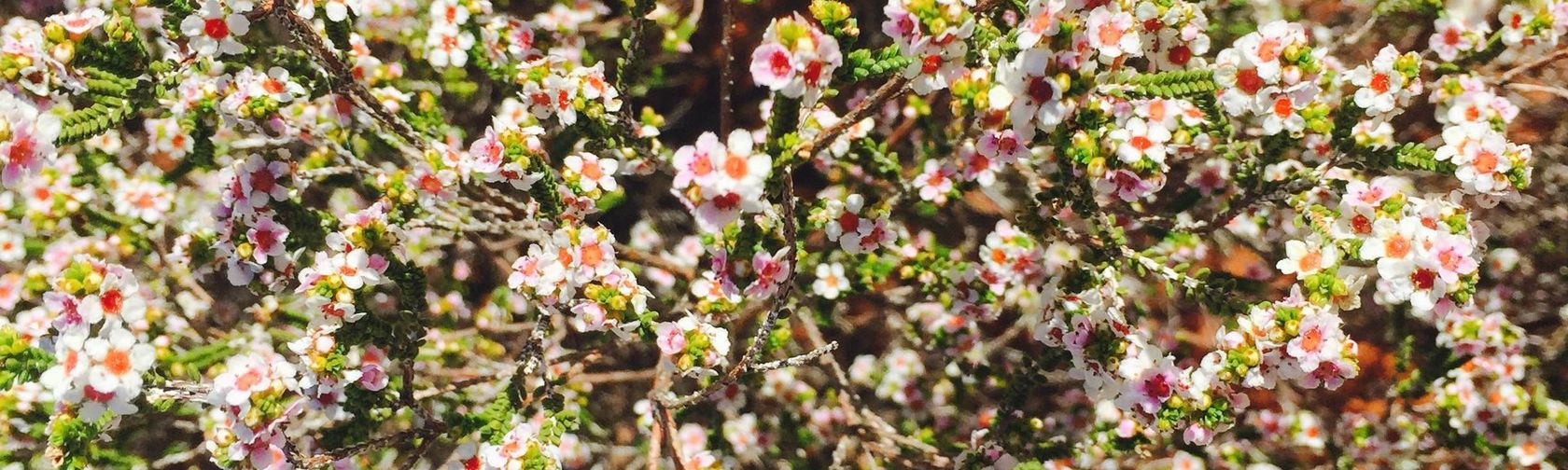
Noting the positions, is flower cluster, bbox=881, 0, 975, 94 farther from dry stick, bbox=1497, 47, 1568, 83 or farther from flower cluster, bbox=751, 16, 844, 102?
dry stick, bbox=1497, 47, 1568, 83

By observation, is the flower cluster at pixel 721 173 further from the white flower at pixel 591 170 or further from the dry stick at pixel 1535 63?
the dry stick at pixel 1535 63

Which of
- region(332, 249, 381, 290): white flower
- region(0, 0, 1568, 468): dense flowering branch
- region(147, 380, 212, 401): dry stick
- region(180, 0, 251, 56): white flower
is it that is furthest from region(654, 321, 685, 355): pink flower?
region(180, 0, 251, 56): white flower

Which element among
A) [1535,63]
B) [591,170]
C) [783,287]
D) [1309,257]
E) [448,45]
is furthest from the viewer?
[448,45]

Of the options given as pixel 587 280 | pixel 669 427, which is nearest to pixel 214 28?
pixel 587 280

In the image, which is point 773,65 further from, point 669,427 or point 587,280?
point 669,427

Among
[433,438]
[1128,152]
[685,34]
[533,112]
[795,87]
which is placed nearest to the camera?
[795,87]

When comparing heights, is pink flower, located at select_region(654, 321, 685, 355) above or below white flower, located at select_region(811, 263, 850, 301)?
above

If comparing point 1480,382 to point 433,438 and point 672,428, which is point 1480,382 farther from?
point 433,438

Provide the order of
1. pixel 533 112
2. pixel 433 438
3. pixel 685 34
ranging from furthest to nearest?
pixel 685 34, pixel 433 438, pixel 533 112

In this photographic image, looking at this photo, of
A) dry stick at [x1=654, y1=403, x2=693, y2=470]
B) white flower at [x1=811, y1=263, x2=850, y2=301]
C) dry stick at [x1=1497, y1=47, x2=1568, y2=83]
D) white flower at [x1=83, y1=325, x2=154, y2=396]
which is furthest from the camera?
white flower at [x1=811, y1=263, x2=850, y2=301]

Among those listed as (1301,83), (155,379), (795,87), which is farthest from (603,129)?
(1301,83)

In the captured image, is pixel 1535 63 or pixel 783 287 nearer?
pixel 783 287
